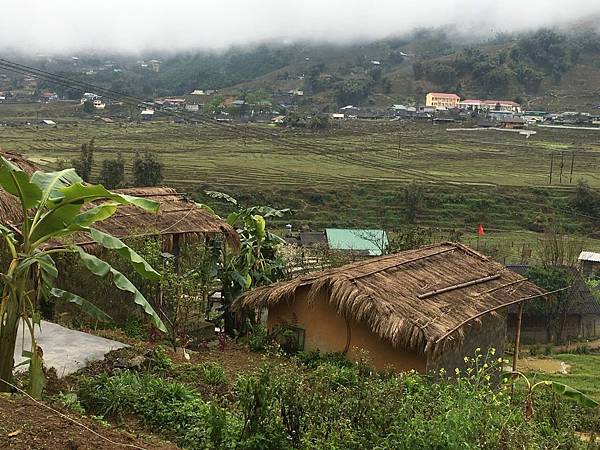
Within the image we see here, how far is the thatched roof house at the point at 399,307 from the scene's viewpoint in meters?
8.09

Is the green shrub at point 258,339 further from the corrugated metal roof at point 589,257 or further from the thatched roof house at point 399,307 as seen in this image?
the corrugated metal roof at point 589,257

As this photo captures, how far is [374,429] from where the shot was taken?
Answer: 173 inches

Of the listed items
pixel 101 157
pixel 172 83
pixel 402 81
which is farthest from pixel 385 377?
pixel 172 83

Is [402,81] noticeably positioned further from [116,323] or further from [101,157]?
[116,323]

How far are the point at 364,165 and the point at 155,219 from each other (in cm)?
3914

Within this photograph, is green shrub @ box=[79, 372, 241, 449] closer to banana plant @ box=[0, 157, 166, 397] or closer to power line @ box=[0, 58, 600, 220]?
banana plant @ box=[0, 157, 166, 397]

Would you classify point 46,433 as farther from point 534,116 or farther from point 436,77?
point 436,77

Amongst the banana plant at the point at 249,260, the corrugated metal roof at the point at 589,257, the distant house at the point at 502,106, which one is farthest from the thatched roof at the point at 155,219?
the distant house at the point at 502,106

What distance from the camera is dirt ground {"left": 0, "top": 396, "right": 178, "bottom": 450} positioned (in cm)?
380

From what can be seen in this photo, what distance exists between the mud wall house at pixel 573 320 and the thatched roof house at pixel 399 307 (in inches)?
480

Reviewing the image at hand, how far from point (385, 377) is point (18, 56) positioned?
19741cm

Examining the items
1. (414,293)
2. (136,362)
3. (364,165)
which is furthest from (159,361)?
(364,165)

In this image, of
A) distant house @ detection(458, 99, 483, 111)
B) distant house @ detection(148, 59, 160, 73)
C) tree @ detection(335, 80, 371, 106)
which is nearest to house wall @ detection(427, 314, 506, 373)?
distant house @ detection(458, 99, 483, 111)

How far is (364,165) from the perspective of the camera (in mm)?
48344
